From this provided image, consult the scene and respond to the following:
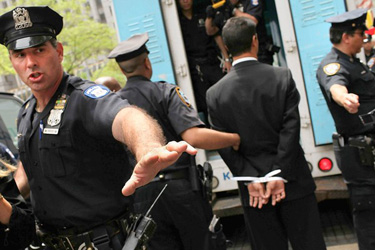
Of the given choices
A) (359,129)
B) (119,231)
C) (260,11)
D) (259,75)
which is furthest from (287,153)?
(260,11)

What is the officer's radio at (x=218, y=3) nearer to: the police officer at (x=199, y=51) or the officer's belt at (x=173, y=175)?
the police officer at (x=199, y=51)

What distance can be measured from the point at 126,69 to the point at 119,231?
58.3 inches

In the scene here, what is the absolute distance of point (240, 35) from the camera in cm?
327

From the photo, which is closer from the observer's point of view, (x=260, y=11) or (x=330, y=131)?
(x=330, y=131)

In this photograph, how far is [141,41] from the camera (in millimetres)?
3621

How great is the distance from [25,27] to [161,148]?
1218 mm

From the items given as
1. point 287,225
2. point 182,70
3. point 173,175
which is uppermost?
point 182,70

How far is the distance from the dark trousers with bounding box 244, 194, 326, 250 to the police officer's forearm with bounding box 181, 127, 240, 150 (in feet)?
1.70

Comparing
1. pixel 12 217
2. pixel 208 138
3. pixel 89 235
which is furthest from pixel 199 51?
pixel 12 217

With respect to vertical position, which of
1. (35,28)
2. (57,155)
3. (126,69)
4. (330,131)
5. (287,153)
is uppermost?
(35,28)

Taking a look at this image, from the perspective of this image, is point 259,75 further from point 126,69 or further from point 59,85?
point 59,85

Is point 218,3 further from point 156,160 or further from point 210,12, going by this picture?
point 156,160

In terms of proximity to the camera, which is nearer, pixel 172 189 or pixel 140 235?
pixel 140 235

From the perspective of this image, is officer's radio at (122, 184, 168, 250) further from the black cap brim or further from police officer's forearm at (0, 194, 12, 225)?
the black cap brim
